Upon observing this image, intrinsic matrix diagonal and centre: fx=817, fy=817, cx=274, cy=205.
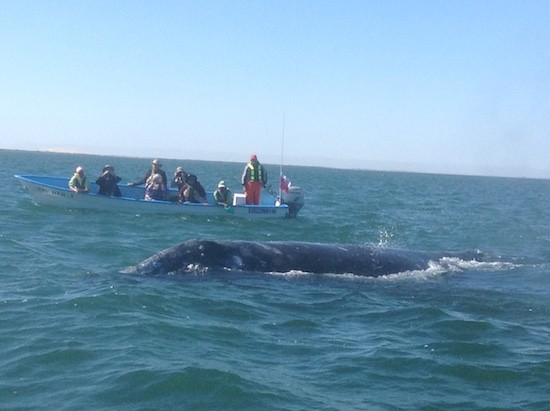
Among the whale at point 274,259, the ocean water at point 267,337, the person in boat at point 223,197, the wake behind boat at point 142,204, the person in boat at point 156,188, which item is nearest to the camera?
the ocean water at point 267,337

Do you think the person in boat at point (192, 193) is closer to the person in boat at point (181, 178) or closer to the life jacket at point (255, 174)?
the person in boat at point (181, 178)

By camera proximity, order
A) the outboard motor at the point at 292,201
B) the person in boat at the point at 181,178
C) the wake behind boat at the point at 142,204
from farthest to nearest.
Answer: the outboard motor at the point at 292,201 → the person in boat at the point at 181,178 → the wake behind boat at the point at 142,204

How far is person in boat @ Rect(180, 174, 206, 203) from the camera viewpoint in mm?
26578

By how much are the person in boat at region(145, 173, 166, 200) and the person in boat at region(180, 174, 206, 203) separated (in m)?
0.83

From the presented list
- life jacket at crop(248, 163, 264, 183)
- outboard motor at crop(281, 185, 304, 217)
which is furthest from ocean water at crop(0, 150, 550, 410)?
outboard motor at crop(281, 185, 304, 217)

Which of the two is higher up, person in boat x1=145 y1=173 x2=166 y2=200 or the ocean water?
person in boat x1=145 y1=173 x2=166 y2=200

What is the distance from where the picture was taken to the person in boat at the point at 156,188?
27.0 m

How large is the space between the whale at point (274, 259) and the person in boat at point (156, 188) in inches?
530

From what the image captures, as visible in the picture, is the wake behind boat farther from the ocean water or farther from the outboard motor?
the ocean water

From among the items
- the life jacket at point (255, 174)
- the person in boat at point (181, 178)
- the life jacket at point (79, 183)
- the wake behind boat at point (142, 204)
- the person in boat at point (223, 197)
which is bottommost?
the wake behind boat at point (142, 204)

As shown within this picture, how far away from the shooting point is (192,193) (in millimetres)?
26609

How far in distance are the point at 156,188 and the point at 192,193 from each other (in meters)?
1.28

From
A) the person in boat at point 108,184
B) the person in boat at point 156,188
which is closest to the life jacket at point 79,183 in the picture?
the person in boat at point 108,184

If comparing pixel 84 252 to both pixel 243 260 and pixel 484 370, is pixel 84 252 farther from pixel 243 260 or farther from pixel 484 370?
pixel 484 370
